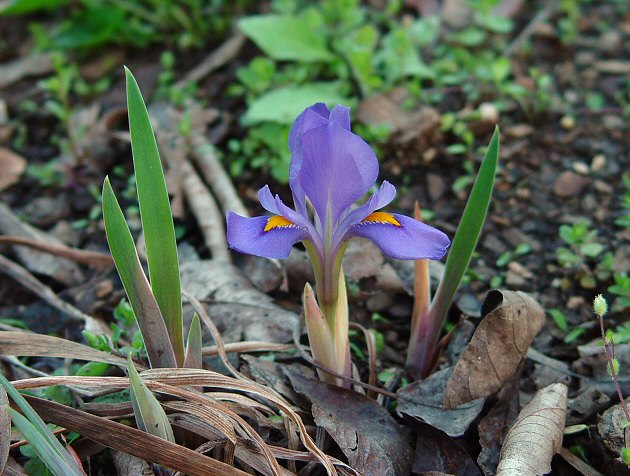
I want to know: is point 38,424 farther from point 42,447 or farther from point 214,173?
point 214,173

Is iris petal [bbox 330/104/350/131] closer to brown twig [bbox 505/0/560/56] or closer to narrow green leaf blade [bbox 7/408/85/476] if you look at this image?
narrow green leaf blade [bbox 7/408/85/476]

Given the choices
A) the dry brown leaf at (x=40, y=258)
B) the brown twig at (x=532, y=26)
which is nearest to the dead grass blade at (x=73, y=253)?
the dry brown leaf at (x=40, y=258)

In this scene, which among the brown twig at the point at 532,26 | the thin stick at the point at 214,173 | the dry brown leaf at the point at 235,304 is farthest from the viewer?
the brown twig at the point at 532,26

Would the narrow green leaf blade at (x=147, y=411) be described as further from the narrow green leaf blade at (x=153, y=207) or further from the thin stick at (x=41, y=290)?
the thin stick at (x=41, y=290)

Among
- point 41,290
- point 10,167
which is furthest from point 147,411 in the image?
point 10,167

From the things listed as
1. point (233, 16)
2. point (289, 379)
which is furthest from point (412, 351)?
point (233, 16)

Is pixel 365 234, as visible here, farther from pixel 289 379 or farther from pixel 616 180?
pixel 616 180

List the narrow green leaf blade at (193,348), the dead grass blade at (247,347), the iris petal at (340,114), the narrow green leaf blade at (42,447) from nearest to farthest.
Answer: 1. the narrow green leaf blade at (42,447)
2. the iris petal at (340,114)
3. the narrow green leaf blade at (193,348)
4. the dead grass blade at (247,347)
